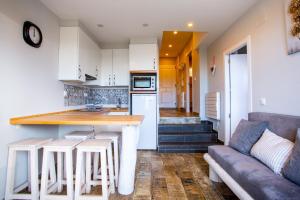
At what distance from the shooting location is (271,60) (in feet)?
7.55

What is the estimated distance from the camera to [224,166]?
197 centimetres

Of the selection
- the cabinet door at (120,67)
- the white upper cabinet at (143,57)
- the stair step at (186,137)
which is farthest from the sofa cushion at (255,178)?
the cabinet door at (120,67)

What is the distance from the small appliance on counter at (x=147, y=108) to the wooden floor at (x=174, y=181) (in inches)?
20.2

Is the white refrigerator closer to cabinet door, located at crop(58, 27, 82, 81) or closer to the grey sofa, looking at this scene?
cabinet door, located at crop(58, 27, 82, 81)

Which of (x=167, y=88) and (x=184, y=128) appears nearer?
Result: (x=184, y=128)

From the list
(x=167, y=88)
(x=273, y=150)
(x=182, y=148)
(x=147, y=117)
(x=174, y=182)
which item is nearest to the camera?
(x=273, y=150)

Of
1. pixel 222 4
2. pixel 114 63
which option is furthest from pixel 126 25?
pixel 222 4

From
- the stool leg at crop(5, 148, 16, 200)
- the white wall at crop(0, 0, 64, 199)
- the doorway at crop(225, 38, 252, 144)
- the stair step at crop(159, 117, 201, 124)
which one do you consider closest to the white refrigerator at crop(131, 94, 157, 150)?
the stair step at crop(159, 117, 201, 124)

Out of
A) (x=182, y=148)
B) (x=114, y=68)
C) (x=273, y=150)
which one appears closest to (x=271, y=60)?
(x=273, y=150)

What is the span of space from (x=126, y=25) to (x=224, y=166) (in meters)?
2.75

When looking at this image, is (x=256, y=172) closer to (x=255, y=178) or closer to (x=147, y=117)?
(x=255, y=178)

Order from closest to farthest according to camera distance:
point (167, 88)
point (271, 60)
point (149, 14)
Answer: point (271, 60), point (149, 14), point (167, 88)

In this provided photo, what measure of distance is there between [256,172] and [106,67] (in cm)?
364

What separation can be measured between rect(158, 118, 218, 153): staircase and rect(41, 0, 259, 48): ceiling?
2073mm
